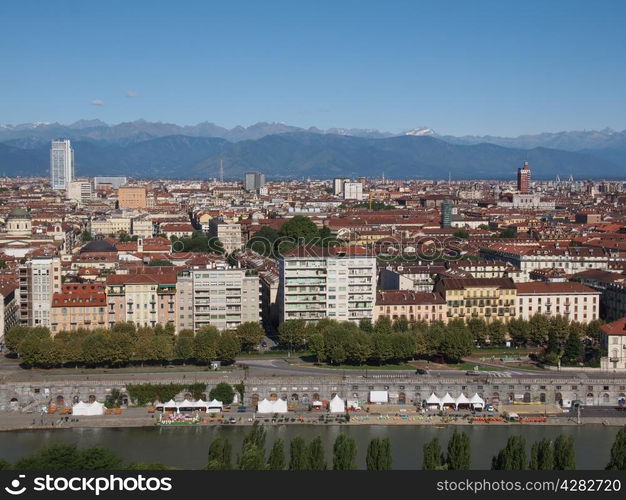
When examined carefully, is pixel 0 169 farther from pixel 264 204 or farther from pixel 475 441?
pixel 475 441

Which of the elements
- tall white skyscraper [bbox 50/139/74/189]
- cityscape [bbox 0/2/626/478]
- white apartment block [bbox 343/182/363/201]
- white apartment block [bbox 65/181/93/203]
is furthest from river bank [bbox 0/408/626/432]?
tall white skyscraper [bbox 50/139/74/189]

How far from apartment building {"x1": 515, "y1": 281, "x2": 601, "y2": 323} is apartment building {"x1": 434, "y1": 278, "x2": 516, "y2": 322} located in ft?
1.27

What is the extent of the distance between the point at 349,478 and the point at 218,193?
8347cm

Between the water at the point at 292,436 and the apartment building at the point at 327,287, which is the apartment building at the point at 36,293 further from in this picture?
the water at the point at 292,436

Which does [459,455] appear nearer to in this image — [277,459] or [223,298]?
[277,459]

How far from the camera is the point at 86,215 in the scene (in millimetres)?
62594

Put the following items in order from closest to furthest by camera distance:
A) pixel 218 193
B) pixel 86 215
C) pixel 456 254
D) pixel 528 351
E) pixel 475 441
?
pixel 475 441
pixel 528 351
pixel 456 254
pixel 86 215
pixel 218 193

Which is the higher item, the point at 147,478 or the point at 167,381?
the point at 147,478

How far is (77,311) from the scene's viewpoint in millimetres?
24953

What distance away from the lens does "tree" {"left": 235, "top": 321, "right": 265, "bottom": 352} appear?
2383cm

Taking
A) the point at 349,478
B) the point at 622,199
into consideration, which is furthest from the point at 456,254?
the point at 622,199

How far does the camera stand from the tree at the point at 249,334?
23828mm

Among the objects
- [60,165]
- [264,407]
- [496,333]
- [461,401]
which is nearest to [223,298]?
[264,407]
